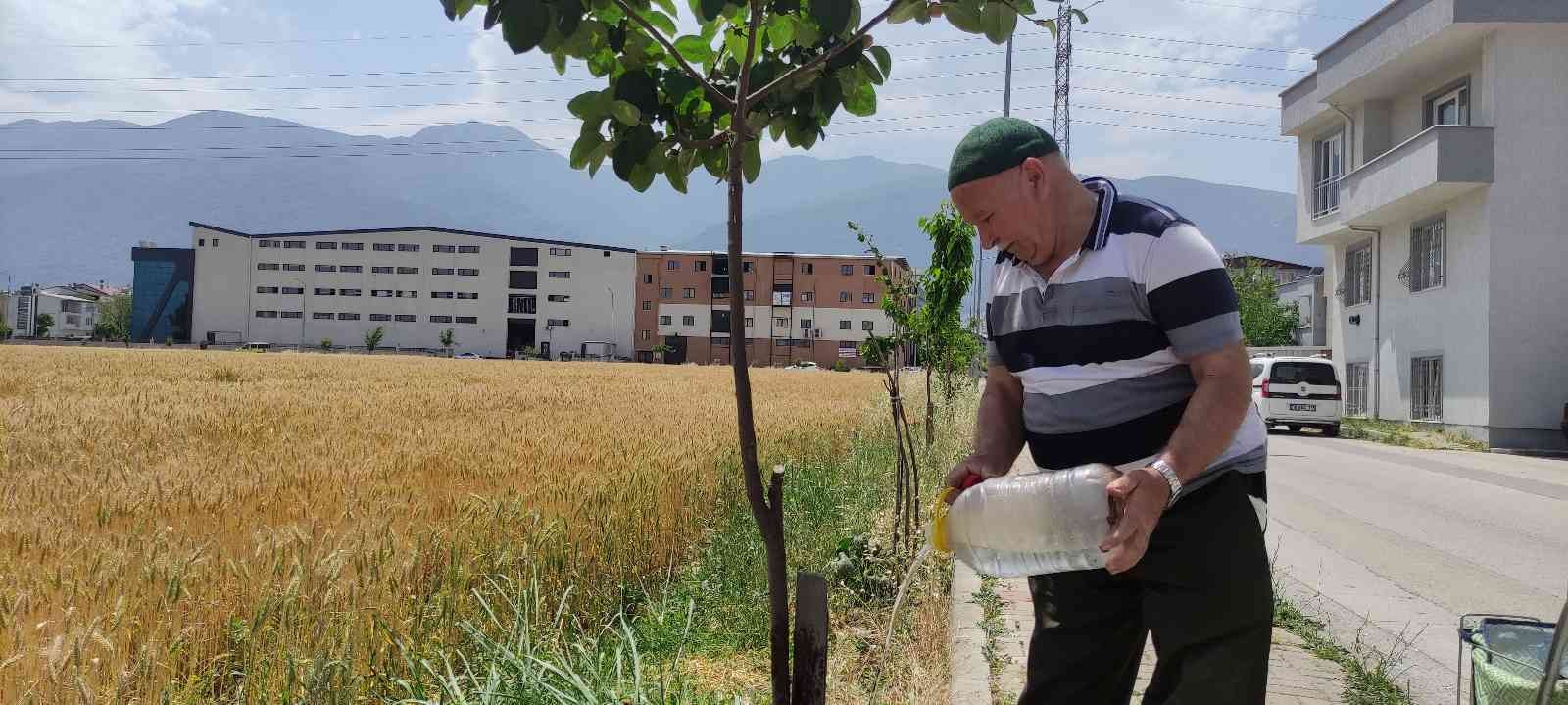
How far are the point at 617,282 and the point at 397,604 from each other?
101 meters

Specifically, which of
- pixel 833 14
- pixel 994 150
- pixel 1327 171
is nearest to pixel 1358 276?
pixel 1327 171

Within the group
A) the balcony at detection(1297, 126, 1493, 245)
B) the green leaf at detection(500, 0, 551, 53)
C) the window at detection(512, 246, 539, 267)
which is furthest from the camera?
the window at detection(512, 246, 539, 267)

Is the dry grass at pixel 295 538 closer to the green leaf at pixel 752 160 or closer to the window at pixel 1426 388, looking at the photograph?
the green leaf at pixel 752 160

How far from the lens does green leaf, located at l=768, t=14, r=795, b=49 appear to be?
2.15 metres

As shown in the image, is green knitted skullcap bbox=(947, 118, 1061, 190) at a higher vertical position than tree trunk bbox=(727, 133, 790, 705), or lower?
higher

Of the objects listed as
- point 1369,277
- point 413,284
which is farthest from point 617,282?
point 1369,277

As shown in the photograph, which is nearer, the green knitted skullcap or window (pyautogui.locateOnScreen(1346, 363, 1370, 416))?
the green knitted skullcap

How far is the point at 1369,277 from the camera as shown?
27.0 meters

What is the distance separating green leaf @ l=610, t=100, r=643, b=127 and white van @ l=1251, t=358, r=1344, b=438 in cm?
2259

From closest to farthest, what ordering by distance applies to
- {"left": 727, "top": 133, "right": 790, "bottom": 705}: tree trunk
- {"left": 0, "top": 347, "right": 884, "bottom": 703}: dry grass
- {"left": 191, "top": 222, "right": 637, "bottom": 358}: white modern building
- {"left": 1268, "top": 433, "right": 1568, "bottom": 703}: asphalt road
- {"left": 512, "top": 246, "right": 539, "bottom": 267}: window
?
{"left": 727, "top": 133, "right": 790, "bottom": 705}: tree trunk
{"left": 0, "top": 347, "right": 884, "bottom": 703}: dry grass
{"left": 1268, "top": 433, "right": 1568, "bottom": 703}: asphalt road
{"left": 191, "top": 222, "right": 637, "bottom": 358}: white modern building
{"left": 512, "top": 246, "right": 539, "bottom": 267}: window

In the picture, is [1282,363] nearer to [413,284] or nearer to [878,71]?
[878,71]

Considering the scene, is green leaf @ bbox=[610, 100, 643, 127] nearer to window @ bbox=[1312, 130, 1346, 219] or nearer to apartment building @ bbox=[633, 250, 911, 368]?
window @ bbox=[1312, 130, 1346, 219]

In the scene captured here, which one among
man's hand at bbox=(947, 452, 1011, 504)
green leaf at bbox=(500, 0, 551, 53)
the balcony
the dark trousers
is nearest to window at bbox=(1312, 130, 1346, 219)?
the balcony

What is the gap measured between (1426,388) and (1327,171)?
770 cm
